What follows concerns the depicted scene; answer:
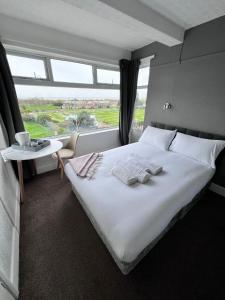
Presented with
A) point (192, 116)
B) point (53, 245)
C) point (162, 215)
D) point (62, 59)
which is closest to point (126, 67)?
point (62, 59)

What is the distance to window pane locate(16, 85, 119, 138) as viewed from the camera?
7.69 feet

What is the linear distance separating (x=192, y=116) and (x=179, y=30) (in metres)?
A: 1.32

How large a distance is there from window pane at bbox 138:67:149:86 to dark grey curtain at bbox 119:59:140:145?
0.15 m

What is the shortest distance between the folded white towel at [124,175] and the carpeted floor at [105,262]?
689 millimetres

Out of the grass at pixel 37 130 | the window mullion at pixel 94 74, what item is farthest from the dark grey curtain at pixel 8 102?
the window mullion at pixel 94 74

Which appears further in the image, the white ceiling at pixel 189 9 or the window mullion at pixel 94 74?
the window mullion at pixel 94 74

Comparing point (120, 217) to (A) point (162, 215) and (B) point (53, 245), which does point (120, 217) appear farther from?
(B) point (53, 245)

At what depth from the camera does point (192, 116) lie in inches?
87.7

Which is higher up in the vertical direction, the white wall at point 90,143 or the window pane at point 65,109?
the window pane at point 65,109

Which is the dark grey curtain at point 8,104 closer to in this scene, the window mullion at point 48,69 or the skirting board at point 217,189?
the window mullion at point 48,69

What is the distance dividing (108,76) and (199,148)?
252 cm

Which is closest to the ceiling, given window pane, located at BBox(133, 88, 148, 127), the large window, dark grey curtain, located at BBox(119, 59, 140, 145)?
the large window

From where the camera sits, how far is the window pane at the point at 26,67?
80.0 inches

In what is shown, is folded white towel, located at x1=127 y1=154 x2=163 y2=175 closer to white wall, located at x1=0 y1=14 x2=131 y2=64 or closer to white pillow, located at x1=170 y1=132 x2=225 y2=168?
white pillow, located at x1=170 y1=132 x2=225 y2=168
